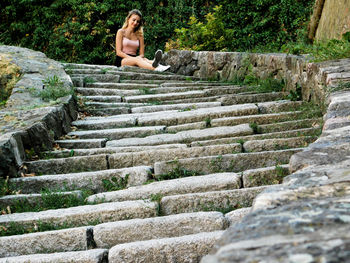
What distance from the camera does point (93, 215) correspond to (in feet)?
7.48

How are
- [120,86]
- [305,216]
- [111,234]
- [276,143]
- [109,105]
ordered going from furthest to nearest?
1. [120,86]
2. [109,105]
3. [276,143]
4. [111,234]
5. [305,216]

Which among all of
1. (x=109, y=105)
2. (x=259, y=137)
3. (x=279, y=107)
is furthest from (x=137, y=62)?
(x=259, y=137)

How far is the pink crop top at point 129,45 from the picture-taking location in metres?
7.70

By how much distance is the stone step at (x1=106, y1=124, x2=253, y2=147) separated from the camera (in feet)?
11.7

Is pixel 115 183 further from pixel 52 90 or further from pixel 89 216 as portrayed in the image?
pixel 52 90

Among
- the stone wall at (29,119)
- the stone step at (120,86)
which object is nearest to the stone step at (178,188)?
the stone wall at (29,119)

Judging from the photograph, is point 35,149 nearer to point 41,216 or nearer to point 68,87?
point 41,216

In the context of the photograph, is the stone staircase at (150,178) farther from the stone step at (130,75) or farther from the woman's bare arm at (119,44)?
the woman's bare arm at (119,44)

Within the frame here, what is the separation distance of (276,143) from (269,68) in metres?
2.46

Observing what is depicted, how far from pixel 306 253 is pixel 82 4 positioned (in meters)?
10.5

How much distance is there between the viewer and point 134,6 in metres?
10.4

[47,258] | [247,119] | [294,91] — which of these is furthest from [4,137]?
[294,91]

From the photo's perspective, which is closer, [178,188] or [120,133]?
[178,188]

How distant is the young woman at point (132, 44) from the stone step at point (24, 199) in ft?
16.1
